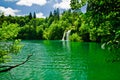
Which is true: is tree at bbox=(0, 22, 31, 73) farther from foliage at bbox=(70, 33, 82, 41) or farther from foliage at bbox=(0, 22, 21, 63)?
foliage at bbox=(70, 33, 82, 41)

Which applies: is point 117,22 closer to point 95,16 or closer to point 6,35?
point 95,16

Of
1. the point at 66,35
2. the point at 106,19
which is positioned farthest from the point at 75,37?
the point at 106,19

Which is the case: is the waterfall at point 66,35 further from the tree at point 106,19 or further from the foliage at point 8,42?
the tree at point 106,19

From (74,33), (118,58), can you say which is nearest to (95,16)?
(118,58)

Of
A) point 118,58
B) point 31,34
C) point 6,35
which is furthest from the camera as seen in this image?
point 31,34

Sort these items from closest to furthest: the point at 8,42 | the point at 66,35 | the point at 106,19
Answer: the point at 106,19, the point at 8,42, the point at 66,35

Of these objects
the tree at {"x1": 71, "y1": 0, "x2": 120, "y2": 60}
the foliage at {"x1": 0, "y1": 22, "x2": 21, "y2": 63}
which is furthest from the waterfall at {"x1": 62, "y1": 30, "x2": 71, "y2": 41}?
the tree at {"x1": 71, "y1": 0, "x2": 120, "y2": 60}

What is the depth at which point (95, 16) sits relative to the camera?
291 inches

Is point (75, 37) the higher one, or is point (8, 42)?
point (8, 42)

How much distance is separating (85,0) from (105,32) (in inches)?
41.9

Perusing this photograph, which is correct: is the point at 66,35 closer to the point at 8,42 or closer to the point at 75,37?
the point at 75,37

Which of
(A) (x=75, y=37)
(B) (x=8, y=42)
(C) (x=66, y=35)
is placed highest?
(B) (x=8, y=42)

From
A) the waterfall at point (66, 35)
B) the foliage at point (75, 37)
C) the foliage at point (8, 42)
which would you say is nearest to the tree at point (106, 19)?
the foliage at point (8, 42)

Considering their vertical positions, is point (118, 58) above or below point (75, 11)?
A: below
